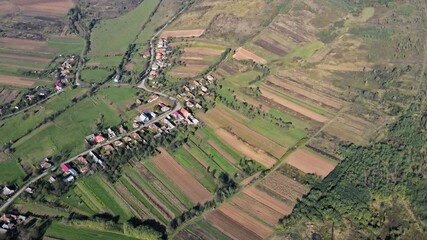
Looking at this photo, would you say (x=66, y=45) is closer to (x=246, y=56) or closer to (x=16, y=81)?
(x=16, y=81)

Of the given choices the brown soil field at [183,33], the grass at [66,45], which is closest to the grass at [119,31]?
the grass at [66,45]

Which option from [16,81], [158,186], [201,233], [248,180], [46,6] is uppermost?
[46,6]

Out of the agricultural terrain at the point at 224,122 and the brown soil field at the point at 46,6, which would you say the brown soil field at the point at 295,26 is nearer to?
the agricultural terrain at the point at 224,122

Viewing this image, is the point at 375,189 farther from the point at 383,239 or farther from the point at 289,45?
the point at 289,45

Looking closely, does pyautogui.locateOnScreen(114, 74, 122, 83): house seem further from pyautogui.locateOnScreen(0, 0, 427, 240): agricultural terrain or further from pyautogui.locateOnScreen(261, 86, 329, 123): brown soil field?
pyautogui.locateOnScreen(261, 86, 329, 123): brown soil field

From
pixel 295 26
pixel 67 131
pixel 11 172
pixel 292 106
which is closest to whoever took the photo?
pixel 11 172

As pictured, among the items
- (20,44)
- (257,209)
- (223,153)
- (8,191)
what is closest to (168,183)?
(223,153)

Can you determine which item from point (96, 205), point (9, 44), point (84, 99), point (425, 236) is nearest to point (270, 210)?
point (425, 236)
